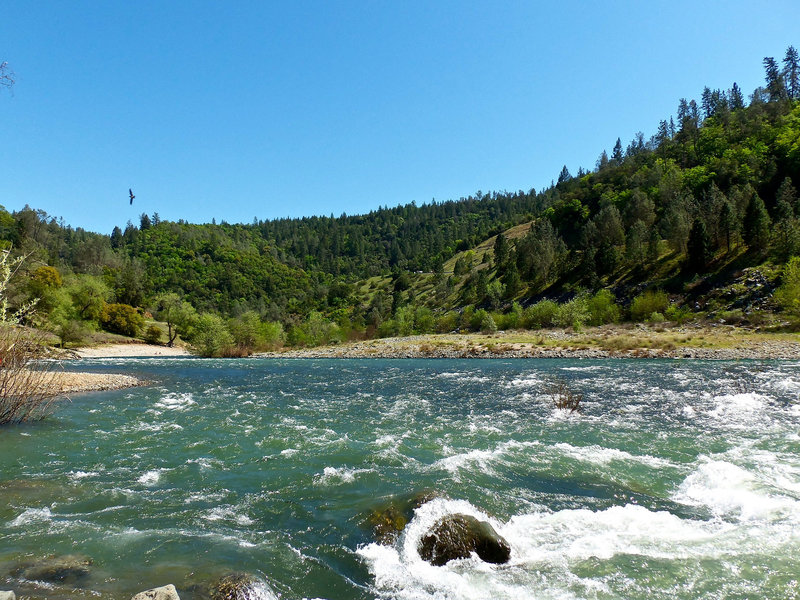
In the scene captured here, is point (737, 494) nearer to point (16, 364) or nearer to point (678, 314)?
point (16, 364)

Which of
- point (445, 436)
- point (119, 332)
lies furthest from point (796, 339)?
point (119, 332)

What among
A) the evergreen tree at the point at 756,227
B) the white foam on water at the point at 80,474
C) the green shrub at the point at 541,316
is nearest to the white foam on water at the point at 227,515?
the white foam on water at the point at 80,474

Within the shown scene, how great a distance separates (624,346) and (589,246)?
61.0 meters

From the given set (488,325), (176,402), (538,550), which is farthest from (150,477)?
(488,325)

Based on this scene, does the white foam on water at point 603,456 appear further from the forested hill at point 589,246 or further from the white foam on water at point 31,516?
the forested hill at point 589,246

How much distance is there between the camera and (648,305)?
6750 centimetres

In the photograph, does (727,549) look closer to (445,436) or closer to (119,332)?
(445,436)

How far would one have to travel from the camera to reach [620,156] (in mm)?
192750

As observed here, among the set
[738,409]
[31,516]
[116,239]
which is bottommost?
[738,409]

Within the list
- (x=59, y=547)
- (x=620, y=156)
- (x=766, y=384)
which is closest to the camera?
(x=59, y=547)

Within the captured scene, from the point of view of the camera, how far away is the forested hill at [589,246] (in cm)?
7581

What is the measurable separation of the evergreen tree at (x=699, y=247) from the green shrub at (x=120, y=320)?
110570mm

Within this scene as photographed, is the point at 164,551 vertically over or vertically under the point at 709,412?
over

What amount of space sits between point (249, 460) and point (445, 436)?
6.32 m
